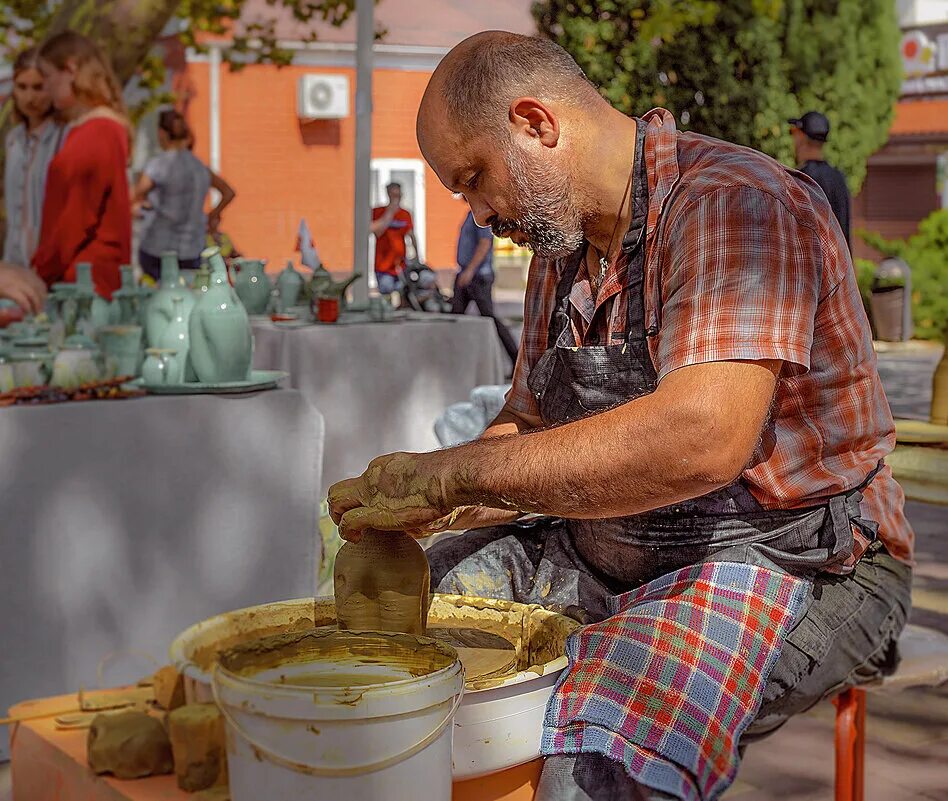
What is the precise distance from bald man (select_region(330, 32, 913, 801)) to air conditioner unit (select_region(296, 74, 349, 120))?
16675 millimetres

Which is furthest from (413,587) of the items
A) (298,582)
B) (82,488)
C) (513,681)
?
(298,582)

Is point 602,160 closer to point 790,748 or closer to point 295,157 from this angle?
point 790,748

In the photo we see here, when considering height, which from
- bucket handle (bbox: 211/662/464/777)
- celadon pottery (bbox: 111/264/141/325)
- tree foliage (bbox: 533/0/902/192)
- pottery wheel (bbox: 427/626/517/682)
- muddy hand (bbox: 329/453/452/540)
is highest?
tree foliage (bbox: 533/0/902/192)

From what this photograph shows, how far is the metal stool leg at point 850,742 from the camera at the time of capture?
2.04 m

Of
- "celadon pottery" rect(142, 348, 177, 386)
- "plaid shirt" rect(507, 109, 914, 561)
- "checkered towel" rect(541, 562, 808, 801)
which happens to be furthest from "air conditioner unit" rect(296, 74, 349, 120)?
"checkered towel" rect(541, 562, 808, 801)

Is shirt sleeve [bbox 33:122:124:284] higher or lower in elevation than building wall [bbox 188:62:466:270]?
lower

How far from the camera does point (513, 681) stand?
150 centimetres

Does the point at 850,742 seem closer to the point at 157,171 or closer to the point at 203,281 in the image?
the point at 203,281

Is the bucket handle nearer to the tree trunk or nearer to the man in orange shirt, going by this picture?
the tree trunk

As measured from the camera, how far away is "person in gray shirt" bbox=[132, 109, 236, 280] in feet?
21.4

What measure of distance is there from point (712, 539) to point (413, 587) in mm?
402

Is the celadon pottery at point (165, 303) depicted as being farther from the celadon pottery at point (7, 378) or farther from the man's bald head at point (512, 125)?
the man's bald head at point (512, 125)

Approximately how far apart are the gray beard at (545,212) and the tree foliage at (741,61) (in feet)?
40.0

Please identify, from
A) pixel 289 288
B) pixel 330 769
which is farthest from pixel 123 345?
pixel 330 769
